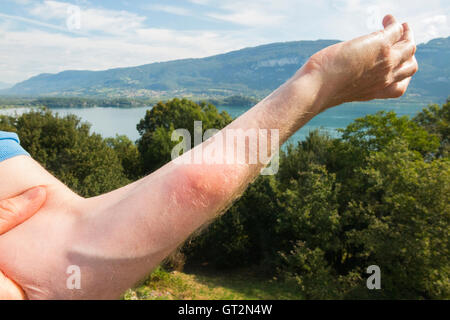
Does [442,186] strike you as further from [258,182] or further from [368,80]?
[368,80]

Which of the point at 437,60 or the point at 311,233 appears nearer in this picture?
the point at 311,233

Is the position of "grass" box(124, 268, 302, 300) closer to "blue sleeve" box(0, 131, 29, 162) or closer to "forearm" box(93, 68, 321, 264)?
"blue sleeve" box(0, 131, 29, 162)

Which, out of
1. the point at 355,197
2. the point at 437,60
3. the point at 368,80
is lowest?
the point at 355,197

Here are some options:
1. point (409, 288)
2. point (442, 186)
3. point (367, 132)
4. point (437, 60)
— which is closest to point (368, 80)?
point (442, 186)

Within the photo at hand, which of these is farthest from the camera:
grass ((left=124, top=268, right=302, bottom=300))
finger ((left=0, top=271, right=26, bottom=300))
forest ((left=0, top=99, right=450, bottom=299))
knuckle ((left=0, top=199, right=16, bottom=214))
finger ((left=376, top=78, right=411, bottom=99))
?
grass ((left=124, top=268, right=302, bottom=300))

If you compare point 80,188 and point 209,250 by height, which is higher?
point 80,188

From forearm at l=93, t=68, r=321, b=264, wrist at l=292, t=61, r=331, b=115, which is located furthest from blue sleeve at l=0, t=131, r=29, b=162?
wrist at l=292, t=61, r=331, b=115

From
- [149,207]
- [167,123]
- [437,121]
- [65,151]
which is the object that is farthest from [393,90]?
[167,123]

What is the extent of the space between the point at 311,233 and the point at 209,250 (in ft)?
31.6

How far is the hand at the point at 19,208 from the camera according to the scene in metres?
1.29

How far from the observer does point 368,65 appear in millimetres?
1284

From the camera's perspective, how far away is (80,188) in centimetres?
2119

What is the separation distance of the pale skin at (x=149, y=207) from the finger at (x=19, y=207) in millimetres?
31

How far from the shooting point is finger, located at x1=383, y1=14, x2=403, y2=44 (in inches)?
53.1
